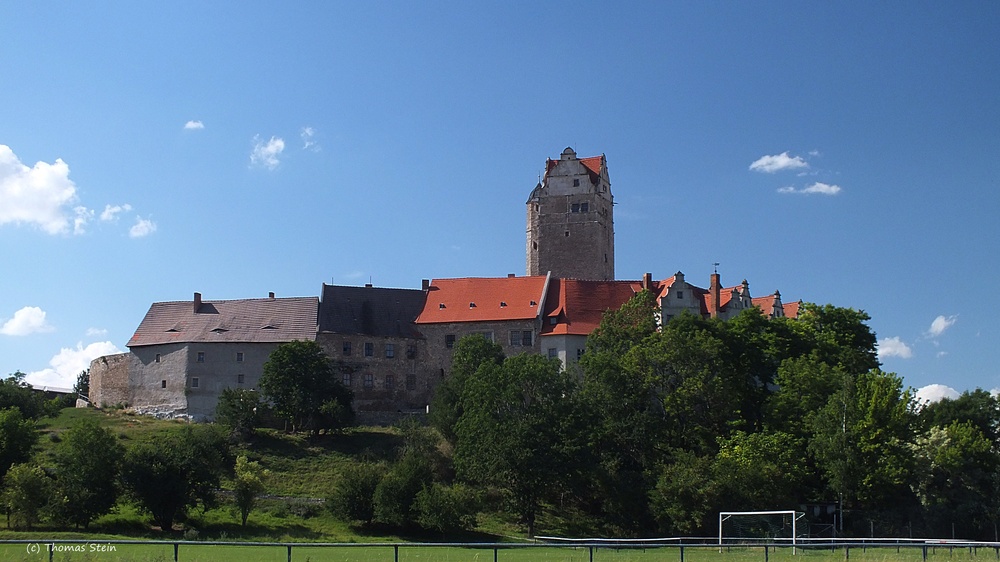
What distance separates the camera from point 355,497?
4806 centimetres

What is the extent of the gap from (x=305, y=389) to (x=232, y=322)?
11.8 m

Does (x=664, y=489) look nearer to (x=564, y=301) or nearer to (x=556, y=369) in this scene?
(x=556, y=369)

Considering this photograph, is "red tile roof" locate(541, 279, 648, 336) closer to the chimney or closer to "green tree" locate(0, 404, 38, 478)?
the chimney

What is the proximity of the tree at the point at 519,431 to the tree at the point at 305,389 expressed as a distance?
350 inches

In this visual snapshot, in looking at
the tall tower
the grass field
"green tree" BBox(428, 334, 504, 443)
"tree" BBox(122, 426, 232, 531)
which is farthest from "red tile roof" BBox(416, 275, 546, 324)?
the grass field

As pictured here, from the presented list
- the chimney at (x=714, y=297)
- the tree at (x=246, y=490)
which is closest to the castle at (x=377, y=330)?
the chimney at (x=714, y=297)

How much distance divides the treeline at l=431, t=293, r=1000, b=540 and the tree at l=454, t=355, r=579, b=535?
7cm

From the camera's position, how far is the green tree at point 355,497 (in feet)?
157

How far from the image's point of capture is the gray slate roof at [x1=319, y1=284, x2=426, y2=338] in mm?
68188

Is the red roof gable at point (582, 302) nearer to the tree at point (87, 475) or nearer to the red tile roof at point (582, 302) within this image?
the red tile roof at point (582, 302)

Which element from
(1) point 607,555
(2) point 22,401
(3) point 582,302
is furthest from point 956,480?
(2) point 22,401

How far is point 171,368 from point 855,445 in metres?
42.0

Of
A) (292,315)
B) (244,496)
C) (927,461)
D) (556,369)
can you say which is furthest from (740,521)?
(292,315)

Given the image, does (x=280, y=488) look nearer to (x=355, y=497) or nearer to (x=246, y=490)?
(x=246, y=490)
